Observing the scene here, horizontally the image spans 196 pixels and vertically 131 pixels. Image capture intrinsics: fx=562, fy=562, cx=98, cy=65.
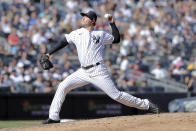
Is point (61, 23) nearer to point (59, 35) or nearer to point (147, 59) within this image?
point (59, 35)

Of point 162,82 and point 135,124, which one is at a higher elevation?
point 162,82

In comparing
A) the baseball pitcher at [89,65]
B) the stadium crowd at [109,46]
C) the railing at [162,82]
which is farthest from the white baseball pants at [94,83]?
the railing at [162,82]

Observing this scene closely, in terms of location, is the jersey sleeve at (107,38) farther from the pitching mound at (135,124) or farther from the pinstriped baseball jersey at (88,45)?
the pitching mound at (135,124)

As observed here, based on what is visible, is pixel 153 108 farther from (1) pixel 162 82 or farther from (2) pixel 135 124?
(1) pixel 162 82

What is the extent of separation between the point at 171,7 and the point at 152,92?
7043 mm

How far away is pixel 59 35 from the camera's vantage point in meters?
19.5

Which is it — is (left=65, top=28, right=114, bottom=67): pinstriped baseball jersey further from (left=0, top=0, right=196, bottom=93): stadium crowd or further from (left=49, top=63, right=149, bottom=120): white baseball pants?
(left=0, top=0, right=196, bottom=93): stadium crowd

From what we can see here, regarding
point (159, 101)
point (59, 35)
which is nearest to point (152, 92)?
point (159, 101)

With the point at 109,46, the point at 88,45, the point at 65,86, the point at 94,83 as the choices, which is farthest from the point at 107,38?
the point at 109,46

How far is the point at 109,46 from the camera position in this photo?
19734 mm

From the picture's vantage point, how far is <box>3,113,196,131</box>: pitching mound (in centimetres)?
838

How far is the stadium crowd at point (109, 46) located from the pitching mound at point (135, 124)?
797 cm

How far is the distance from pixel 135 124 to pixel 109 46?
1118 cm

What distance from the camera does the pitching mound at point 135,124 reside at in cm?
838
